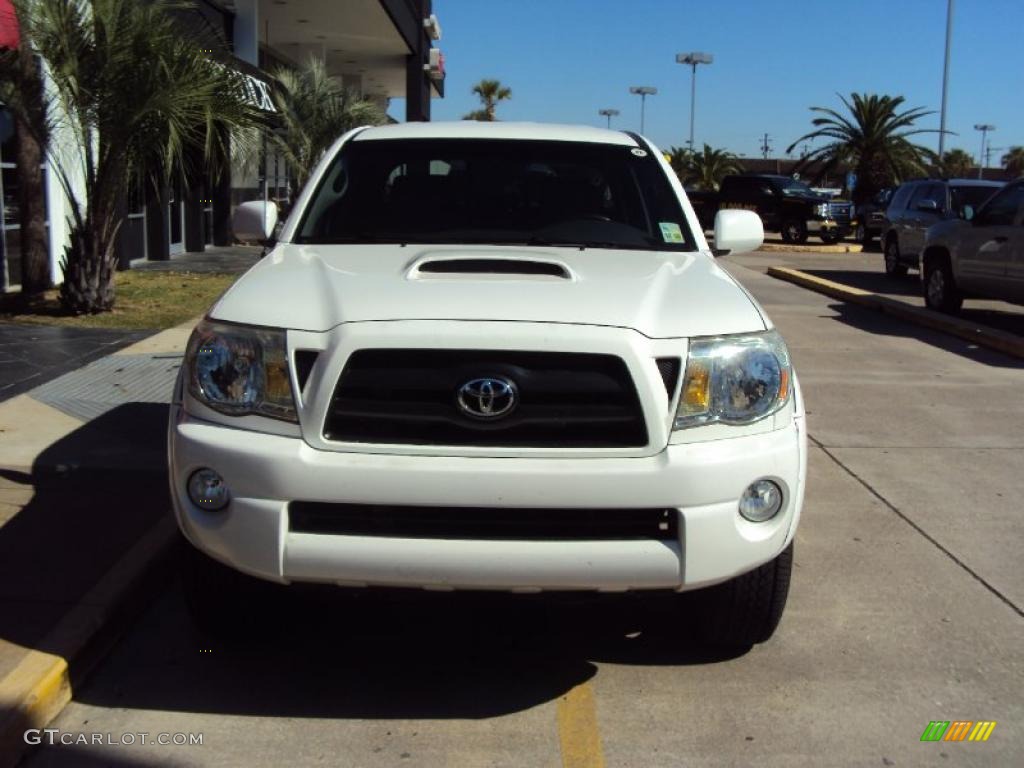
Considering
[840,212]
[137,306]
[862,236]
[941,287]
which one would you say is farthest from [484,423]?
[840,212]

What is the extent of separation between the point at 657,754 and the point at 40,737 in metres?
1.91

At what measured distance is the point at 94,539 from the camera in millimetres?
4742

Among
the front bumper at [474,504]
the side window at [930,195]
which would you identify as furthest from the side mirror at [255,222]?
the side window at [930,195]

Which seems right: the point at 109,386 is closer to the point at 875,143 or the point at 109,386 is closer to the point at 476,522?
the point at 476,522

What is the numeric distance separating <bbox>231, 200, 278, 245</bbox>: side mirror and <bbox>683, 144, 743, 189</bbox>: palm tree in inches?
1995

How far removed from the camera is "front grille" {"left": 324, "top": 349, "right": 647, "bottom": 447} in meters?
3.33

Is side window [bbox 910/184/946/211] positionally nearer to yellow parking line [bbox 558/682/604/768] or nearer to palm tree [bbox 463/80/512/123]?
yellow parking line [bbox 558/682/604/768]

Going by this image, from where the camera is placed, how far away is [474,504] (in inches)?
127

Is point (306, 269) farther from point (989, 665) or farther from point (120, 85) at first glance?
point (120, 85)

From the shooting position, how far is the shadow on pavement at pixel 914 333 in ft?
35.0

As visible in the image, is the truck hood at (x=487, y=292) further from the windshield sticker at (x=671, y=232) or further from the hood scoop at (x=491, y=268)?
the windshield sticker at (x=671, y=232)

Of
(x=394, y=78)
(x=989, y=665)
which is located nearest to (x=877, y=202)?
(x=394, y=78)

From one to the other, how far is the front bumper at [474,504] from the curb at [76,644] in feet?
2.56

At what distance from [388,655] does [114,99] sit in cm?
785
